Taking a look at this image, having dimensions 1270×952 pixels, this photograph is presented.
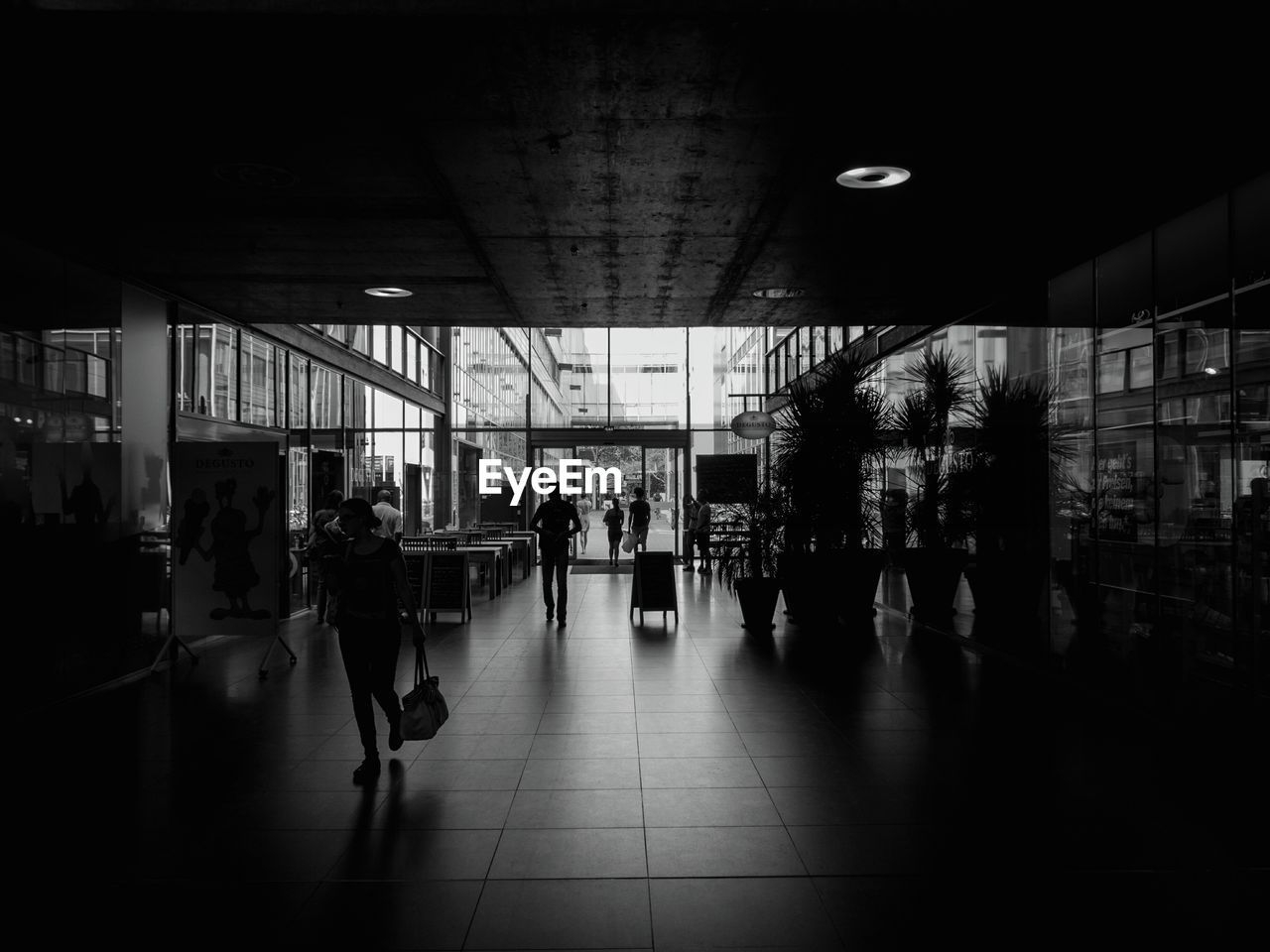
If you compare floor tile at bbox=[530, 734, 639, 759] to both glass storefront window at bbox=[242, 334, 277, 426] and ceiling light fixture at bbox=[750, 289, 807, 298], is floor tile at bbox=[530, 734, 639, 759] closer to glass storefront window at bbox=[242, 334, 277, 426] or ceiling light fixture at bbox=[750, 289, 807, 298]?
ceiling light fixture at bbox=[750, 289, 807, 298]

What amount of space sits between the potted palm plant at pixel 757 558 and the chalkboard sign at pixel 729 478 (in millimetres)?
134

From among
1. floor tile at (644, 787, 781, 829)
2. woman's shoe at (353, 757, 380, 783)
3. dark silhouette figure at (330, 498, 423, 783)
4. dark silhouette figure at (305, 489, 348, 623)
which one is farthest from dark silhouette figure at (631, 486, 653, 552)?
floor tile at (644, 787, 781, 829)

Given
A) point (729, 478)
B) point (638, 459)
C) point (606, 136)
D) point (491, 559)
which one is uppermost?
point (606, 136)

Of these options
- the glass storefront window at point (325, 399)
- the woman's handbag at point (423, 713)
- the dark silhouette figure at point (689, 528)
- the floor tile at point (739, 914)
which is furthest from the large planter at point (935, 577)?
the glass storefront window at point (325, 399)

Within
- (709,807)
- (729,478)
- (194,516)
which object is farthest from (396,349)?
(709,807)

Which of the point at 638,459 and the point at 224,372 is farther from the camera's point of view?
the point at 638,459

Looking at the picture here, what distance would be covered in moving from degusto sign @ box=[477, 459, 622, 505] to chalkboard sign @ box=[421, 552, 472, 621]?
1114cm

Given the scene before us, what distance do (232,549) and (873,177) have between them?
6.21 meters

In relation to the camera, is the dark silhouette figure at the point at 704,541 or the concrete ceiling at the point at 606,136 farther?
the dark silhouette figure at the point at 704,541

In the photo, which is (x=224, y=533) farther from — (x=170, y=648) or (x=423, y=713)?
(x=423, y=713)

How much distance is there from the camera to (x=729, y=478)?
1093 centimetres

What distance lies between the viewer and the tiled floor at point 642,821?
333cm

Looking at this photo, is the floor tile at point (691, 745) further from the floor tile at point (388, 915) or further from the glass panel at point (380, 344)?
the glass panel at point (380, 344)

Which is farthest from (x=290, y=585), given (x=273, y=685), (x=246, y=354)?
(x=273, y=685)
